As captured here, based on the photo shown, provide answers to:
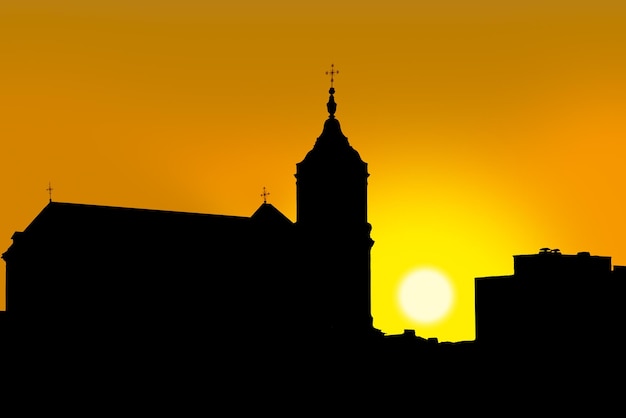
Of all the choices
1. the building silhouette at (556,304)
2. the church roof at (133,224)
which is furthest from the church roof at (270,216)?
the building silhouette at (556,304)

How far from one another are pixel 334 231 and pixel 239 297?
23.0 feet

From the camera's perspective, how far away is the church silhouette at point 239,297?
89.9 meters

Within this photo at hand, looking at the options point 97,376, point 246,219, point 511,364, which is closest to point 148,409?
point 97,376

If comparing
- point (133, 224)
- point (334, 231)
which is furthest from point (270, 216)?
point (133, 224)

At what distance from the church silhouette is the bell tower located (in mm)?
83

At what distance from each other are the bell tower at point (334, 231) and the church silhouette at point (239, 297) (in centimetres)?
8

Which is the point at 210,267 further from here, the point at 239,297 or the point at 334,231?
the point at 334,231

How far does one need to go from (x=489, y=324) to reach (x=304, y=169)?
23356mm

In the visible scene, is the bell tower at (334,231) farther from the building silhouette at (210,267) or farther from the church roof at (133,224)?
the church roof at (133,224)

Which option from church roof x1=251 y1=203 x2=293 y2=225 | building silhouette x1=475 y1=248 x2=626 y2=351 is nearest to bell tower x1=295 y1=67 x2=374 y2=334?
church roof x1=251 y1=203 x2=293 y2=225

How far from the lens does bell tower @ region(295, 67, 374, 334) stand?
96.6m

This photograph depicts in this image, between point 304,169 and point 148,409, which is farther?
point 304,169

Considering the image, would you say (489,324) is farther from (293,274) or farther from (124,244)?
(124,244)

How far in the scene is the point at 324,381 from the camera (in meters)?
95.7
